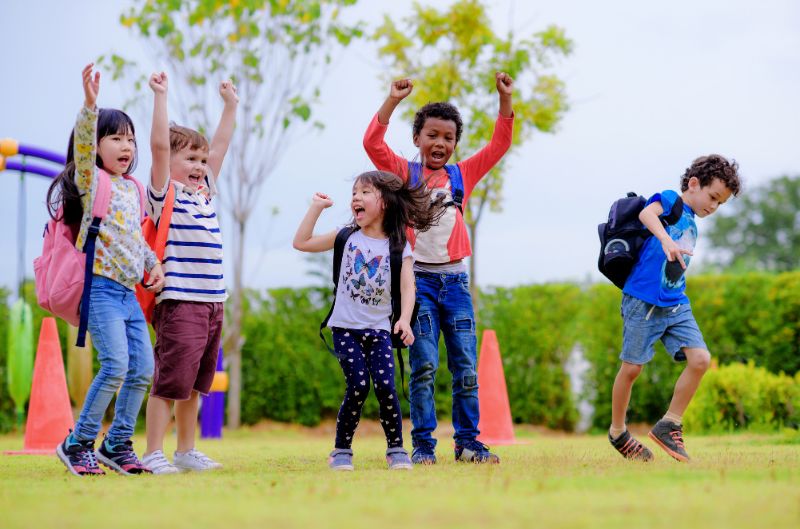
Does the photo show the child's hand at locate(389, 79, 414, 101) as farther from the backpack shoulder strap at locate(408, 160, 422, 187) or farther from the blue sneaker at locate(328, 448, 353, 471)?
the blue sneaker at locate(328, 448, 353, 471)

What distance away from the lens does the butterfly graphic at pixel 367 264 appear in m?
5.11

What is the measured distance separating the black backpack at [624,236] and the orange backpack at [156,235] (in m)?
2.48

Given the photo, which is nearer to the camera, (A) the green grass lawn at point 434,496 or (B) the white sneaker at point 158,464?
(A) the green grass lawn at point 434,496

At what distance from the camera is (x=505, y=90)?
5723 millimetres

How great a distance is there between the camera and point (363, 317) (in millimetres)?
5047

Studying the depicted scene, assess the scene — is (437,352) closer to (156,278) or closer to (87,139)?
A: (156,278)

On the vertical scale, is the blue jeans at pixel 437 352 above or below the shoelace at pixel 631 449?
above

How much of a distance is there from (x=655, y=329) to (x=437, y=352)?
125cm

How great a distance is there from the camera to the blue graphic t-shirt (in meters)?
5.54

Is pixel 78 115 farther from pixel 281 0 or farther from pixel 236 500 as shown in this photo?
pixel 281 0

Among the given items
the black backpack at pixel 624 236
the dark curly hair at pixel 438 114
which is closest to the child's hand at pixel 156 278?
the dark curly hair at pixel 438 114

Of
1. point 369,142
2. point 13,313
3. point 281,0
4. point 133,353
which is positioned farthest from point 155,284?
point 281,0

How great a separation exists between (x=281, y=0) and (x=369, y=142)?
7657 millimetres

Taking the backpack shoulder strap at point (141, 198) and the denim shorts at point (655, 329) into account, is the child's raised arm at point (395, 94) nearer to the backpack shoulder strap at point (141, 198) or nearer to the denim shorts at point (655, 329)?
the backpack shoulder strap at point (141, 198)
